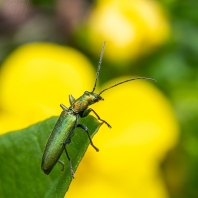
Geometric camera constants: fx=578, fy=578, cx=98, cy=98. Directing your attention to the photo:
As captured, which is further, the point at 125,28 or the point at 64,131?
the point at 125,28

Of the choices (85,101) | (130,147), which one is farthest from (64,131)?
(130,147)

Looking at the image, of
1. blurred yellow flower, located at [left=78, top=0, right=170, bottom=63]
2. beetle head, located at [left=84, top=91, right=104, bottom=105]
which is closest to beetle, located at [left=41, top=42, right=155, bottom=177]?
beetle head, located at [left=84, top=91, right=104, bottom=105]

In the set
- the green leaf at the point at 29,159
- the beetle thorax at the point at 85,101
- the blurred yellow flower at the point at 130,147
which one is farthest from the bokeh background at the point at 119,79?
the green leaf at the point at 29,159

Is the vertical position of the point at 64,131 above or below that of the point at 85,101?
below

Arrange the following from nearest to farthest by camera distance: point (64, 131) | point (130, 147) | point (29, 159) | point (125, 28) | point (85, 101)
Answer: point (29, 159)
point (64, 131)
point (85, 101)
point (130, 147)
point (125, 28)

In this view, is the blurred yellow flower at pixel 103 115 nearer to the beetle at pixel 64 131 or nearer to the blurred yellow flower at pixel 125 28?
the blurred yellow flower at pixel 125 28

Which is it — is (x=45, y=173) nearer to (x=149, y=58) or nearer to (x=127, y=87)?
(x=127, y=87)

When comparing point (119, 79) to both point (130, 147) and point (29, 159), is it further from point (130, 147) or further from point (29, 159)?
point (29, 159)
